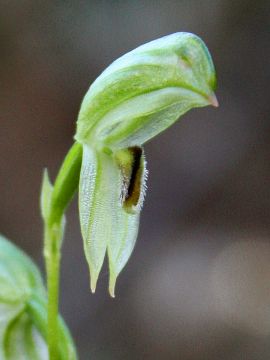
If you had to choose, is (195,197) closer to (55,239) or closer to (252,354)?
(252,354)

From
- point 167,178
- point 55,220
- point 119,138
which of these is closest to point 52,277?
point 55,220

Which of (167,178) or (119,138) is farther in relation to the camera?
(167,178)

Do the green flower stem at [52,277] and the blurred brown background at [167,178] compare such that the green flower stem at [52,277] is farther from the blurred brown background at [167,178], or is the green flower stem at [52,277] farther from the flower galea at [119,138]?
the blurred brown background at [167,178]

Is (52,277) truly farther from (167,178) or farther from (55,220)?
(167,178)

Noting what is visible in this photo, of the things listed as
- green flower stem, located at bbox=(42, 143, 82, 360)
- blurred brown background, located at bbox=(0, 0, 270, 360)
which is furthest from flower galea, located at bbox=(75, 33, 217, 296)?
blurred brown background, located at bbox=(0, 0, 270, 360)

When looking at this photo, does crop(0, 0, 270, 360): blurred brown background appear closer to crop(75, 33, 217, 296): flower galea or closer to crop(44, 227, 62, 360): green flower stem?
crop(44, 227, 62, 360): green flower stem

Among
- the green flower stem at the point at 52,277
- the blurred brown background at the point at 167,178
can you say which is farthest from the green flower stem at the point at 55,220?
the blurred brown background at the point at 167,178
